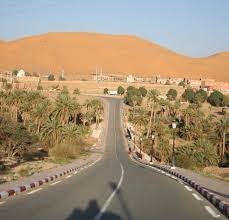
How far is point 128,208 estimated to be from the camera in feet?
44.5

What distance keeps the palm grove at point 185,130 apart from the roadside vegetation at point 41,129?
952 centimetres

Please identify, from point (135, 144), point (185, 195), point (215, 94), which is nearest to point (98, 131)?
point (135, 144)

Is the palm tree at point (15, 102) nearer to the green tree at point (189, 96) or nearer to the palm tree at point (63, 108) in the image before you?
the palm tree at point (63, 108)

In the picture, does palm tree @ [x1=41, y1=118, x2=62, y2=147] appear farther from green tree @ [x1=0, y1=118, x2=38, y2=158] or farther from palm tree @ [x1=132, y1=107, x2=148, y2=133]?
palm tree @ [x1=132, y1=107, x2=148, y2=133]

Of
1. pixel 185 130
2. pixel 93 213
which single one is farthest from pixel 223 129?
pixel 93 213

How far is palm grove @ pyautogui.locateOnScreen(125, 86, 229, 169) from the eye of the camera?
66312 millimetres

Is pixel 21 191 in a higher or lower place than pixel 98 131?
higher

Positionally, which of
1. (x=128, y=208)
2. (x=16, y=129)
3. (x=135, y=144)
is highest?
(x=128, y=208)

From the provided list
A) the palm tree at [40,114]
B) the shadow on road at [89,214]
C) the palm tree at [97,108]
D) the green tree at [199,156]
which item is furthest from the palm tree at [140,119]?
the shadow on road at [89,214]

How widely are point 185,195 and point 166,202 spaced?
276 centimetres

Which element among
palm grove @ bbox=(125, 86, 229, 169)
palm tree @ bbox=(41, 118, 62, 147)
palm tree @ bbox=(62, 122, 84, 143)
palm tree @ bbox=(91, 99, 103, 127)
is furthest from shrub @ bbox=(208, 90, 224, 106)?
palm tree @ bbox=(41, 118, 62, 147)

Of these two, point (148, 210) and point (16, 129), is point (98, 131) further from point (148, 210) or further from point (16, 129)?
point (148, 210)

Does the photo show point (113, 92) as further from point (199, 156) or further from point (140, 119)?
point (199, 156)

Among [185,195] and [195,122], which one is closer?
[185,195]
